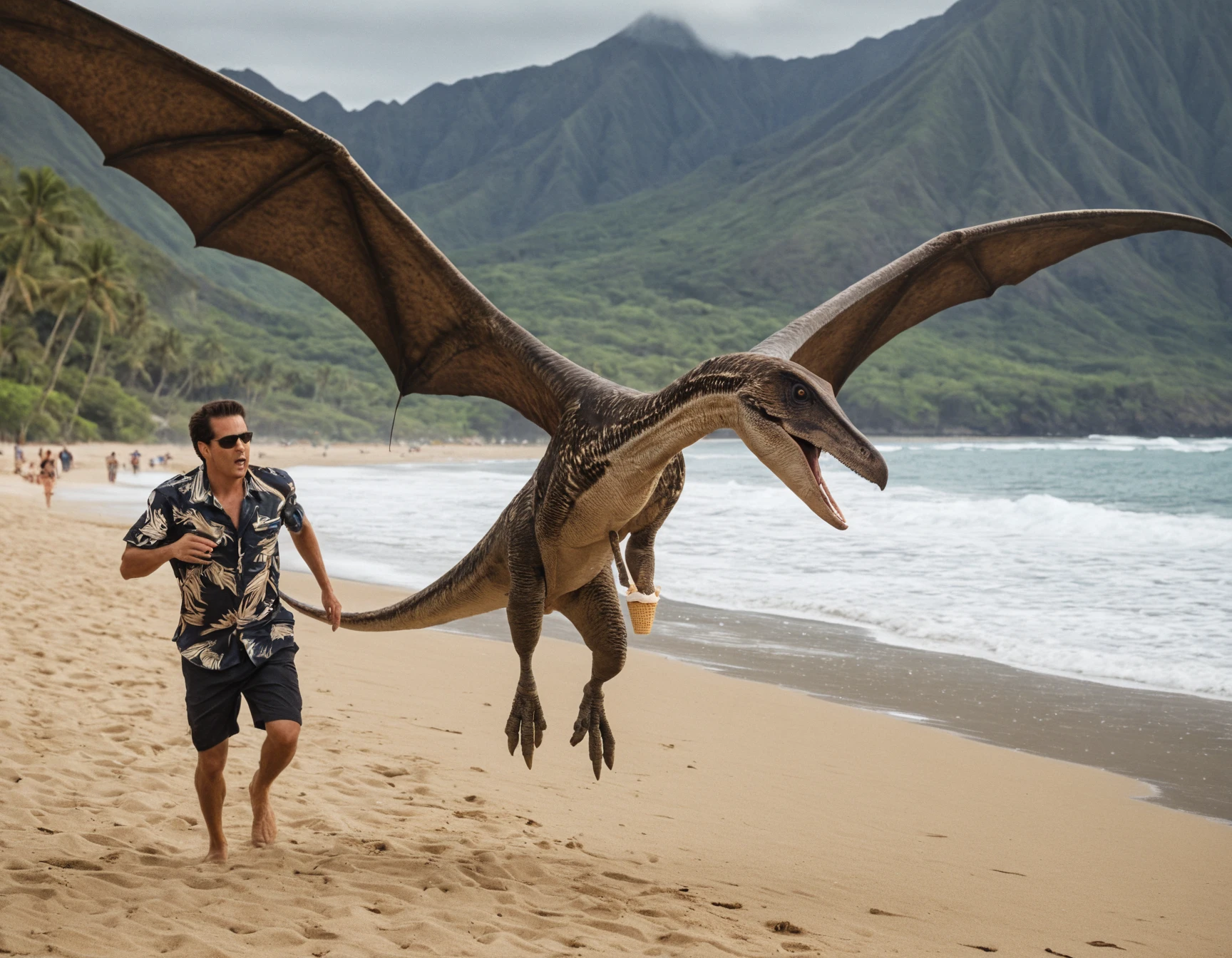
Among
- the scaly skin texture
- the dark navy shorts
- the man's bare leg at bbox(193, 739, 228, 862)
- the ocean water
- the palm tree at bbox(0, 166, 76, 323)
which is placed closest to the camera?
the scaly skin texture

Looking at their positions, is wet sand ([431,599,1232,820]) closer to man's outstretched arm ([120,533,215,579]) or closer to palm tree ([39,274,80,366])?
man's outstretched arm ([120,533,215,579])

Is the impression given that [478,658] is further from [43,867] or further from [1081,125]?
[1081,125]

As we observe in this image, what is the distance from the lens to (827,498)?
2.77 metres

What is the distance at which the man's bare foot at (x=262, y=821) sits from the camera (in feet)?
14.1

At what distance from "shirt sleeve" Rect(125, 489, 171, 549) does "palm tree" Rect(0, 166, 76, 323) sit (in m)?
46.0

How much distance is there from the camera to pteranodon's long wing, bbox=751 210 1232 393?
467 centimetres

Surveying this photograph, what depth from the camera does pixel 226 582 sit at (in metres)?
3.76

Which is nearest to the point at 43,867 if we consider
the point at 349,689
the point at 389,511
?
the point at 349,689

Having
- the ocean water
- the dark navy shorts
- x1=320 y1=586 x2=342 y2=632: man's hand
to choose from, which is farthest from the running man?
the ocean water

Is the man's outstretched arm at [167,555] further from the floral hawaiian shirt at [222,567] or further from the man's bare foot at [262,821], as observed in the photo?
the man's bare foot at [262,821]

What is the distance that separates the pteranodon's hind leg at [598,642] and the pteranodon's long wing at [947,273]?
1244 millimetres

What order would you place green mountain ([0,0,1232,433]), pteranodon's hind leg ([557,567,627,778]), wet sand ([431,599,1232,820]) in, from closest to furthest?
pteranodon's hind leg ([557,567,627,778]), wet sand ([431,599,1232,820]), green mountain ([0,0,1232,433])

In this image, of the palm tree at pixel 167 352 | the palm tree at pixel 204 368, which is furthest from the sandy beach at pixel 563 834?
the palm tree at pixel 204 368

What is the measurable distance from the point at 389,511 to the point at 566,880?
2089 centimetres
